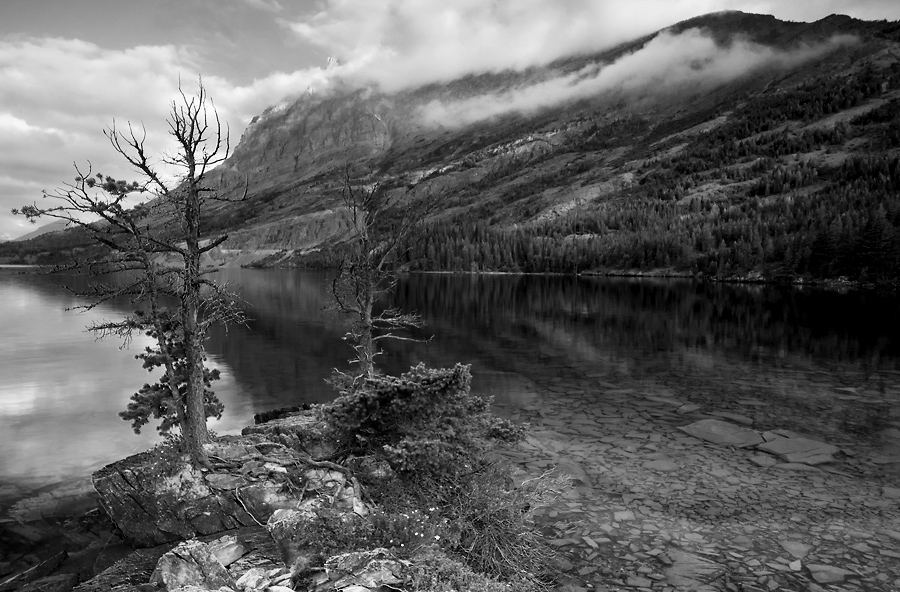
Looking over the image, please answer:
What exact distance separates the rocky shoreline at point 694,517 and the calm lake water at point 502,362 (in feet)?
15.8

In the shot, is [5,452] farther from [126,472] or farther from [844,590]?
[844,590]

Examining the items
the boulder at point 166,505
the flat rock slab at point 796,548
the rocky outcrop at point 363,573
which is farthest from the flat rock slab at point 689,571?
the boulder at point 166,505

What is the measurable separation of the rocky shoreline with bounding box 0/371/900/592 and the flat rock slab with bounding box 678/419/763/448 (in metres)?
0.08

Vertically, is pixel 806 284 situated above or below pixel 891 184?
below

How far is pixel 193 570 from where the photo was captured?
9570mm

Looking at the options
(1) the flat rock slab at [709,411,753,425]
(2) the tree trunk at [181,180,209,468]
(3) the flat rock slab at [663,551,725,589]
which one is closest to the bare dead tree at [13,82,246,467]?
(2) the tree trunk at [181,180,209,468]

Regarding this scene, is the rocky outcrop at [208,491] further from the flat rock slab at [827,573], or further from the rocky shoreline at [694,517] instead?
the flat rock slab at [827,573]

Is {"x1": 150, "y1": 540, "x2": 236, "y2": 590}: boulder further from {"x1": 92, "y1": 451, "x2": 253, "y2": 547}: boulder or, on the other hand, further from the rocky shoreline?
{"x1": 92, "y1": 451, "x2": 253, "y2": 547}: boulder

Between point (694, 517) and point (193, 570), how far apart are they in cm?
1209

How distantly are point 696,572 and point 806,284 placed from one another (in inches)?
5618

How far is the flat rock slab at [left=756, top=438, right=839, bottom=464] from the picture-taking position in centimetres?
1861

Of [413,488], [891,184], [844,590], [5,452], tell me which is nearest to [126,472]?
[413,488]

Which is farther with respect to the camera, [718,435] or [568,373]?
[568,373]

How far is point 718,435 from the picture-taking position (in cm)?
2145
